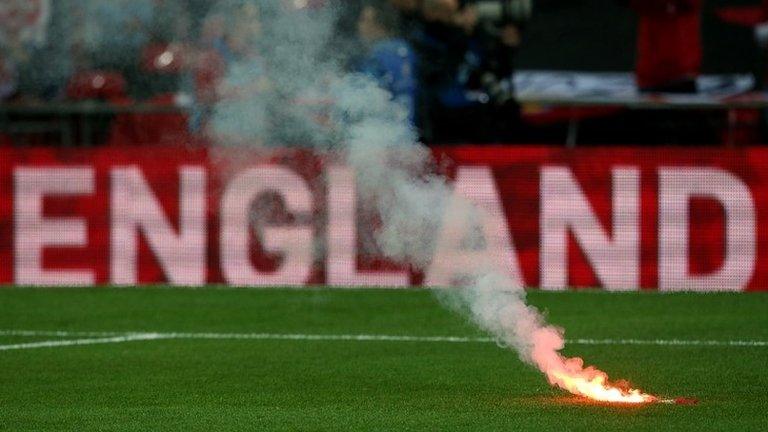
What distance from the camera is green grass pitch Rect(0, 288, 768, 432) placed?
888cm

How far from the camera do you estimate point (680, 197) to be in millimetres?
16594

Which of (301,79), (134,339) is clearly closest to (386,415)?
(134,339)

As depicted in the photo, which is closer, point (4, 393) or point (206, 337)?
point (4, 393)

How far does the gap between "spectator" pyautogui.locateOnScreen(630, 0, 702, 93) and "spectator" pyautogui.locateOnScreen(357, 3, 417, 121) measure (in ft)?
10.7

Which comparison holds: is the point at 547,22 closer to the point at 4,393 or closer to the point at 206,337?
the point at 206,337

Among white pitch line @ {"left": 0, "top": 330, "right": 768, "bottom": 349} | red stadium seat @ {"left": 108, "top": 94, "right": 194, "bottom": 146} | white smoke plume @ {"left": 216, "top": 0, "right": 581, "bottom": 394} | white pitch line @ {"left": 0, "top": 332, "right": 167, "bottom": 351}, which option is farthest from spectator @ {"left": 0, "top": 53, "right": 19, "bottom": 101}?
white pitch line @ {"left": 0, "top": 332, "right": 167, "bottom": 351}

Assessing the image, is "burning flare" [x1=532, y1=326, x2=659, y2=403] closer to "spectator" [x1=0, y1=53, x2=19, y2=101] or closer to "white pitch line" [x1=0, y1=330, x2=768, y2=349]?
"white pitch line" [x1=0, y1=330, x2=768, y2=349]

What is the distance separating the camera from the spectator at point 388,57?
16031mm

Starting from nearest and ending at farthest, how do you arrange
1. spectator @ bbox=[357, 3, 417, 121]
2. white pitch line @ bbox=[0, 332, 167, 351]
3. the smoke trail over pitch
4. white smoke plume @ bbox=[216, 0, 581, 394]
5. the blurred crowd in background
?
the smoke trail over pitch
white smoke plume @ bbox=[216, 0, 581, 394]
white pitch line @ bbox=[0, 332, 167, 351]
spectator @ bbox=[357, 3, 417, 121]
the blurred crowd in background

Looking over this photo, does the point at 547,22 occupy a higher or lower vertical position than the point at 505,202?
higher

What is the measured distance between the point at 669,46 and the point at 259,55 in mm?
5693

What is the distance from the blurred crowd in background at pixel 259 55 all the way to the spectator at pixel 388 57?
0.02 meters

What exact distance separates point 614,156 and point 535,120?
2762 mm

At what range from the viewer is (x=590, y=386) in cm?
966
